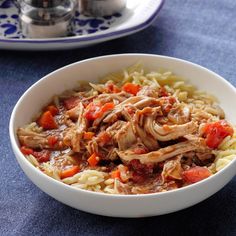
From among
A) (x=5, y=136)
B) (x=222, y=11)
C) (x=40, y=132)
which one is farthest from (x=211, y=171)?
(x=222, y=11)

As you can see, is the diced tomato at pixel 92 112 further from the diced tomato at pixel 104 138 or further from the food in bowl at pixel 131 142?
the diced tomato at pixel 104 138

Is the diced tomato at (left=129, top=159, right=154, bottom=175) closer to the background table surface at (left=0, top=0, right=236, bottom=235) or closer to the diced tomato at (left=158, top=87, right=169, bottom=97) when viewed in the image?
the background table surface at (left=0, top=0, right=236, bottom=235)

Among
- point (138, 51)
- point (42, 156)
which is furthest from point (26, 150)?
point (138, 51)

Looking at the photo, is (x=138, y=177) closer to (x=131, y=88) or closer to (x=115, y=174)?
(x=115, y=174)

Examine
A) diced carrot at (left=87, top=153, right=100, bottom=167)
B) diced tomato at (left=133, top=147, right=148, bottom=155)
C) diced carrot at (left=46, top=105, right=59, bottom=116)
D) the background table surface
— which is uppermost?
diced tomato at (left=133, top=147, right=148, bottom=155)

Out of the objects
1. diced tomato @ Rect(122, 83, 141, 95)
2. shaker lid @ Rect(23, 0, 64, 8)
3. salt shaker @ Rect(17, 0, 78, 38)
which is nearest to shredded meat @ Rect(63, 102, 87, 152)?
diced tomato @ Rect(122, 83, 141, 95)
